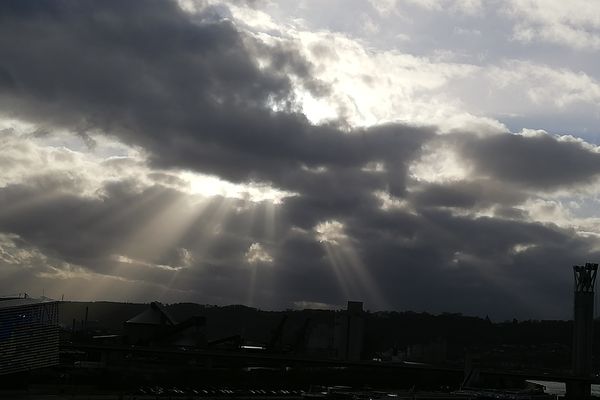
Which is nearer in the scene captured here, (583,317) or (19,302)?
(19,302)

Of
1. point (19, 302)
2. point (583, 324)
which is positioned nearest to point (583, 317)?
point (583, 324)

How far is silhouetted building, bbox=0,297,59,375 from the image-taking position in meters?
108

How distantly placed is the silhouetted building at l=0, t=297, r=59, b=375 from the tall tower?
120886mm

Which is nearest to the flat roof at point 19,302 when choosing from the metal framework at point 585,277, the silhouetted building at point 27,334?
the silhouetted building at point 27,334

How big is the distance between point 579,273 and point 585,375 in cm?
2374

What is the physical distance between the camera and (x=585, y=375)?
184 metres

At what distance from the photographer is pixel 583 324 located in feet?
602

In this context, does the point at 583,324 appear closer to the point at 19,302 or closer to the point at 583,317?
the point at 583,317

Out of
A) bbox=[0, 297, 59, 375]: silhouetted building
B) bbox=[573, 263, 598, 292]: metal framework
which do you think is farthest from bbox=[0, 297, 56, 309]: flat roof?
bbox=[573, 263, 598, 292]: metal framework

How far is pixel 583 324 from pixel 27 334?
12696cm

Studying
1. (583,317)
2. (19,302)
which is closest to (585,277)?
(583,317)

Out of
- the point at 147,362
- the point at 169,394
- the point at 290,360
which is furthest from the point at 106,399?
the point at 290,360

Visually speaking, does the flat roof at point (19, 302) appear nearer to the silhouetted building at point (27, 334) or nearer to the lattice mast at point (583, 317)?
the silhouetted building at point (27, 334)

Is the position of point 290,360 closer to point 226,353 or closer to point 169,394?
point 226,353
